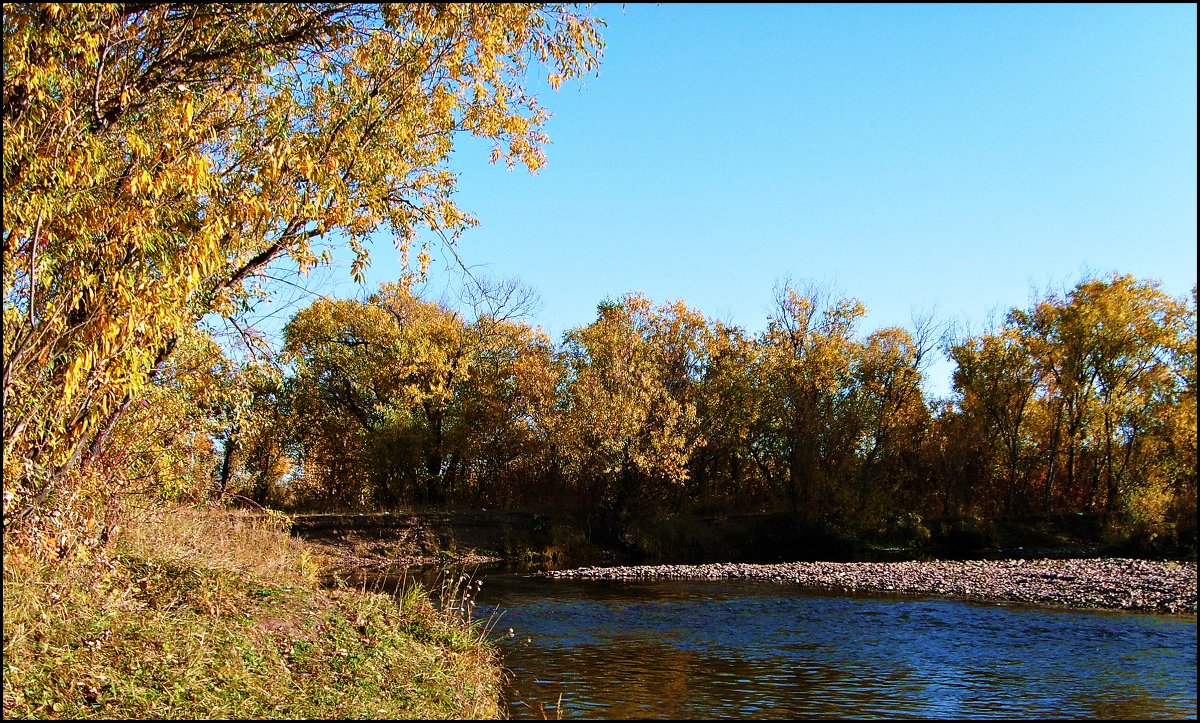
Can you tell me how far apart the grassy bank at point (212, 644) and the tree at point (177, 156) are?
1232mm

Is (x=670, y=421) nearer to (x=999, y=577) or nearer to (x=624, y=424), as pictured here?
(x=624, y=424)

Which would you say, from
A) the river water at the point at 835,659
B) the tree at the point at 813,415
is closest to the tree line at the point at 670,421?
the tree at the point at 813,415

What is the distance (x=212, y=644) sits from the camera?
705cm

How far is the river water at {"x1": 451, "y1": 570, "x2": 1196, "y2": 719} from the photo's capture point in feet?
29.5

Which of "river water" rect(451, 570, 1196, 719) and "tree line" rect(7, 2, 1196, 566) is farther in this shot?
"river water" rect(451, 570, 1196, 719)

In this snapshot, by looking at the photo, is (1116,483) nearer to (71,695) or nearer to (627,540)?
(627,540)

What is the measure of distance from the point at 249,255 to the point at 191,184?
210 cm

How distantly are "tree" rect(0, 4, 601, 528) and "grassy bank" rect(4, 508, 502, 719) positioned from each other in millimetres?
1232

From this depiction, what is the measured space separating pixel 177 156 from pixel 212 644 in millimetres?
4491

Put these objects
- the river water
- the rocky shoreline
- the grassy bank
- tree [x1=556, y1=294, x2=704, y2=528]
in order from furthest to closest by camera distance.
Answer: tree [x1=556, y1=294, x2=704, y2=528], the rocky shoreline, the river water, the grassy bank

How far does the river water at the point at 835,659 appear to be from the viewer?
8992mm

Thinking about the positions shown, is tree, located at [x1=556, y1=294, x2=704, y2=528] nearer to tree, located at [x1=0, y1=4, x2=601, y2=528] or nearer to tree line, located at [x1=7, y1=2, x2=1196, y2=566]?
tree line, located at [x1=7, y1=2, x2=1196, y2=566]

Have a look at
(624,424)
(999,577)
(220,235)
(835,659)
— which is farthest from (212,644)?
(624,424)

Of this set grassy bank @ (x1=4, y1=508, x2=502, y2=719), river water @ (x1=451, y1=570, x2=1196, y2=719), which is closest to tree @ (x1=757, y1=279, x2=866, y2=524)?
river water @ (x1=451, y1=570, x2=1196, y2=719)
